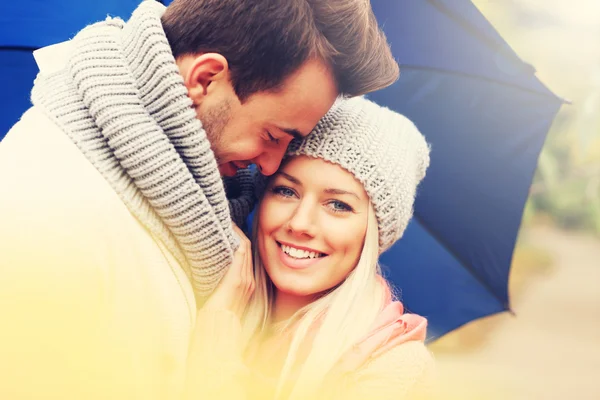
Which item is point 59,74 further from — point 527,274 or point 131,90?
point 527,274

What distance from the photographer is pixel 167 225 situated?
164 cm

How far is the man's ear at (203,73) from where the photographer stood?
1656 millimetres

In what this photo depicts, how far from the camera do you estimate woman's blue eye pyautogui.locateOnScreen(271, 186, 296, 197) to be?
76.4 inches

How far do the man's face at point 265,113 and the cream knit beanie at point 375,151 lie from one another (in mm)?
104

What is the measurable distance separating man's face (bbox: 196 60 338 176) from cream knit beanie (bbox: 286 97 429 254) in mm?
104

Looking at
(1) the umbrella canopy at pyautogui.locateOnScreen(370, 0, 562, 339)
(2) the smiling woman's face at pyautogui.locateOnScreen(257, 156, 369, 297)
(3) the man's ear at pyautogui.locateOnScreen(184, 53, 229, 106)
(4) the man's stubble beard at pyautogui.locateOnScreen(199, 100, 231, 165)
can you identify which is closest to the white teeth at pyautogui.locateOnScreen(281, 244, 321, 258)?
(2) the smiling woman's face at pyautogui.locateOnScreen(257, 156, 369, 297)

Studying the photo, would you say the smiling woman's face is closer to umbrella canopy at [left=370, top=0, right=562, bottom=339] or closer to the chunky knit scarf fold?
the chunky knit scarf fold

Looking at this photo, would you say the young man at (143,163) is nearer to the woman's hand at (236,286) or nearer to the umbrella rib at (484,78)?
the woman's hand at (236,286)

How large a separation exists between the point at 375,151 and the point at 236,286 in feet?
1.80

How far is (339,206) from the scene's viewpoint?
75.3 inches

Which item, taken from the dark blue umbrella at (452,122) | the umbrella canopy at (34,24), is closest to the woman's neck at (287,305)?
the dark blue umbrella at (452,122)

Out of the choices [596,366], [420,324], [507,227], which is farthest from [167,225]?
[596,366]

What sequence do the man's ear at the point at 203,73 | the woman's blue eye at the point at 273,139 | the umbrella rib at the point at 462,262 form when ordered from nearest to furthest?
1. the man's ear at the point at 203,73
2. the woman's blue eye at the point at 273,139
3. the umbrella rib at the point at 462,262

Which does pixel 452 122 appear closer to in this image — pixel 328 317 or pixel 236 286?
pixel 328 317
